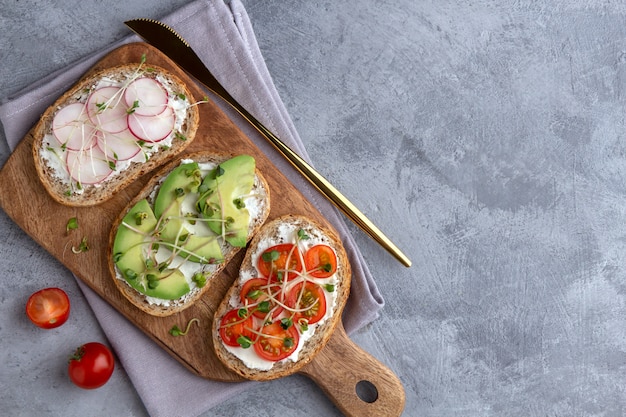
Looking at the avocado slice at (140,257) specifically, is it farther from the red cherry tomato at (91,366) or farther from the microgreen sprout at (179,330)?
the red cherry tomato at (91,366)

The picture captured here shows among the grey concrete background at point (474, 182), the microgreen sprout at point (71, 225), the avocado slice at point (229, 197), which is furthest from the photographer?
the grey concrete background at point (474, 182)

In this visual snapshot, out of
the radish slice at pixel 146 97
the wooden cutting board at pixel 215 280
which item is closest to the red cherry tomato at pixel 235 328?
the wooden cutting board at pixel 215 280

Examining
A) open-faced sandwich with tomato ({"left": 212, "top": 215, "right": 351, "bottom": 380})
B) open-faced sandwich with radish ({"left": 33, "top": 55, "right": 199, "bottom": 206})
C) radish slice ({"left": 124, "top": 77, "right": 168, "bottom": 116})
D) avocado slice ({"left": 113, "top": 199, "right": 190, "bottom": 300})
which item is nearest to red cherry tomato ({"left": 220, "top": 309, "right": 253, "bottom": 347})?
open-faced sandwich with tomato ({"left": 212, "top": 215, "right": 351, "bottom": 380})

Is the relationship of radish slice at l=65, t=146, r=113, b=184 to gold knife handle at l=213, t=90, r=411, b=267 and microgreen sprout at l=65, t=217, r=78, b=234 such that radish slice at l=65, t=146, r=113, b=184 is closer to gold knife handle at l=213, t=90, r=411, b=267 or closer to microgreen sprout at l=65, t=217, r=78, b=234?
microgreen sprout at l=65, t=217, r=78, b=234

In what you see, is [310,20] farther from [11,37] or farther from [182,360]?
[182,360]

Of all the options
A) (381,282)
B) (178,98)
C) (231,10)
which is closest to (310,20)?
(231,10)

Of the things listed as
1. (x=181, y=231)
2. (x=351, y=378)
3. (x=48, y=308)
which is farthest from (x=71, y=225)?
(x=351, y=378)

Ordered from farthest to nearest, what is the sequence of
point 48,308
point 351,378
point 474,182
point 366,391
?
point 474,182
point 366,391
point 351,378
point 48,308

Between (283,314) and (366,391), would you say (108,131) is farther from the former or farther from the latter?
(366,391)
